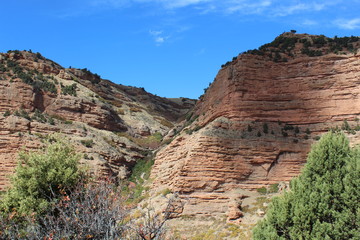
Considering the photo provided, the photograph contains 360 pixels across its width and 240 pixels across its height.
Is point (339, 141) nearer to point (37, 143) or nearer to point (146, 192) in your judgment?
point (146, 192)

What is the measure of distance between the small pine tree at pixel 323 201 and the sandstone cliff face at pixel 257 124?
1086 cm

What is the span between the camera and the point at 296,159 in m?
31.0

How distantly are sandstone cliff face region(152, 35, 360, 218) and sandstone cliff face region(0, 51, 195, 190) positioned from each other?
595 centimetres

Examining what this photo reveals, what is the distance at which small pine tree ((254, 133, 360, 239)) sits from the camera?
48.1ft

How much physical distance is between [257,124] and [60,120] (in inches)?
811

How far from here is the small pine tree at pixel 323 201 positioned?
14664mm

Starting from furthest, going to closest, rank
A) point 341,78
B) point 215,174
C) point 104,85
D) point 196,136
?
1. point 104,85
2. point 341,78
3. point 196,136
4. point 215,174

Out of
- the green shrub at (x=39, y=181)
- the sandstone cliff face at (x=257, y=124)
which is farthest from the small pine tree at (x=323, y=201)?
the green shrub at (x=39, y=181)

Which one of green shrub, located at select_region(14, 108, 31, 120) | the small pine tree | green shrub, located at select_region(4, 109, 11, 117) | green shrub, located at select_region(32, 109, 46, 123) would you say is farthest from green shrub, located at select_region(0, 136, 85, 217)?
green shrub, located at select_region(32, 109, 46, 123)

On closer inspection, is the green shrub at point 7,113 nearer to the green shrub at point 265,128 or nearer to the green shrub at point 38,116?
the green shrub at point 38,116

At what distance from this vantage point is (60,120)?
41969 mm

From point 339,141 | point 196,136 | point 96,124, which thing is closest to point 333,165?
point 339,141

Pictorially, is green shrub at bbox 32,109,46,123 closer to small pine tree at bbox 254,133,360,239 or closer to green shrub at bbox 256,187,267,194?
green shrub at bbox 256,187,267,194

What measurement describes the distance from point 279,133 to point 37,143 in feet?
69.3
